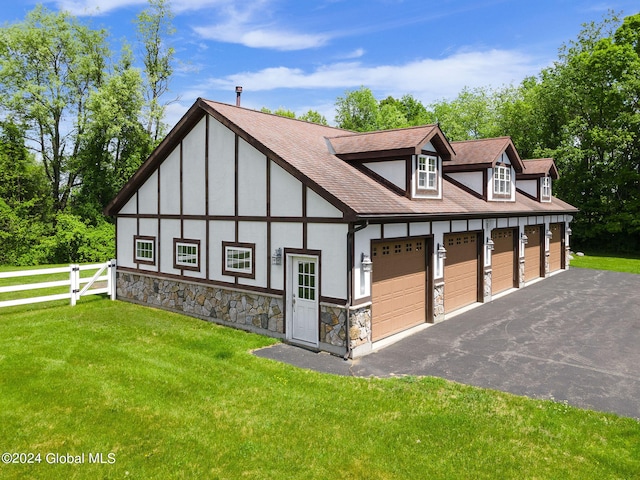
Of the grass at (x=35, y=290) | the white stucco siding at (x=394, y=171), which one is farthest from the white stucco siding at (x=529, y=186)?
the grass at (x=35, y=290)

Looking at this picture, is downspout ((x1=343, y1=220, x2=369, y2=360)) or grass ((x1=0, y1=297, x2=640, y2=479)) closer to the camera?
grass ((x1=0, y1=297, x2=640, y2=479))

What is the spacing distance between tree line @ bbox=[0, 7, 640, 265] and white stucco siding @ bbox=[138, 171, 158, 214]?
15.4 meters

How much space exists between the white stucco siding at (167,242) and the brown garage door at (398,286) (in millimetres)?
7212

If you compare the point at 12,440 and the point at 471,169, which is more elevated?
the point at 471,169

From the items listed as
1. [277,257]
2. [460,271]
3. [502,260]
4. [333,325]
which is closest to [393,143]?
[277,257]

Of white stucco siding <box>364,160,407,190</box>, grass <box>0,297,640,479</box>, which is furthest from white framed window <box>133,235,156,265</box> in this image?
white stucco siding <box>364,160,407,190</box>

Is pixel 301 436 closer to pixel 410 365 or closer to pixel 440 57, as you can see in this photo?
pixel 410 365

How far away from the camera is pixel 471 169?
1822 cm

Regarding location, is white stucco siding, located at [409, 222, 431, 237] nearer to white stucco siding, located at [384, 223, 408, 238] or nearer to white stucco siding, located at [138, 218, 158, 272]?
white stucco siding, located at [384, 223, 408, 238]

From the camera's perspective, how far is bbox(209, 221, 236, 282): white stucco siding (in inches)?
522

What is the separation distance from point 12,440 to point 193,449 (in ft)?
9.00

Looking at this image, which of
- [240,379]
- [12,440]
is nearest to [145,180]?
[240,379]

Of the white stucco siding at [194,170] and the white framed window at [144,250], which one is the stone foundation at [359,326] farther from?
the white framed window at [144,250]

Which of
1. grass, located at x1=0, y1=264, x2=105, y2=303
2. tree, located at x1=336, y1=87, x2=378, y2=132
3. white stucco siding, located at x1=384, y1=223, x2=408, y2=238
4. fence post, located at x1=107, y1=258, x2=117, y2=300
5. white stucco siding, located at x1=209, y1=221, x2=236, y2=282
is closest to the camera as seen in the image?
white stucco siding, located at x1=384, y1=223, x2=408, y2=238
